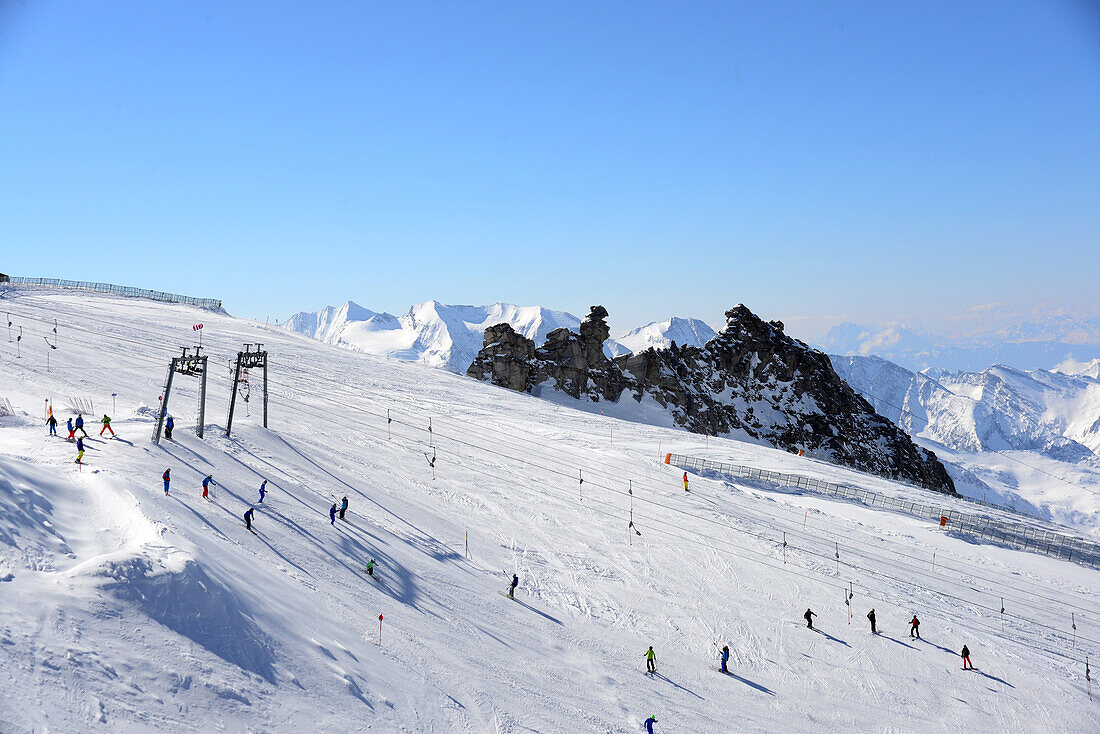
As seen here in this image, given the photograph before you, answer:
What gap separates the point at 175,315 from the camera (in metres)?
79.2

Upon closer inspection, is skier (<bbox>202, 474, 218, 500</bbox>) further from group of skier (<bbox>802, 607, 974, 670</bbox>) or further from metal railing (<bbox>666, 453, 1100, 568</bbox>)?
metal railing (<bbox>666, 453, 1100, 568</bbox>)

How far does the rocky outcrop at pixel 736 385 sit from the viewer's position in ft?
317

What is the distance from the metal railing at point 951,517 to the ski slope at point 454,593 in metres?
2.03

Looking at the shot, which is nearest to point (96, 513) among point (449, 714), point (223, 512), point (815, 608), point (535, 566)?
point (223, 512)

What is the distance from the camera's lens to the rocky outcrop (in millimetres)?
96750

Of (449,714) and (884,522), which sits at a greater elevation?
(884,522)

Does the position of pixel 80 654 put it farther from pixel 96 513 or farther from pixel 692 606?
pixel 692 606

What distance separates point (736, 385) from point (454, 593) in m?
91.3

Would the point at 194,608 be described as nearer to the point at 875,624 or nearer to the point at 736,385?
the point at 875,624

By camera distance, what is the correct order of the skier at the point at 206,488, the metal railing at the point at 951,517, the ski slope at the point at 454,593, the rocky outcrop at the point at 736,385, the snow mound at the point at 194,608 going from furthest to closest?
the rocky outcrop at the point at 736,385, the metal railing at the point at 951,517, the skier at the point at 206,488, the snow mound at the point at 194,608, the ski slope at the point at 454,593

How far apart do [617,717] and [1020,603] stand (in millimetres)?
26654

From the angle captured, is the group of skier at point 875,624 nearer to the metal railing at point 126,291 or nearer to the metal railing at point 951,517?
the metal railing at point 951,517

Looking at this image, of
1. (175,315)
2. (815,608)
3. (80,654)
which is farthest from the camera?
(175,315)

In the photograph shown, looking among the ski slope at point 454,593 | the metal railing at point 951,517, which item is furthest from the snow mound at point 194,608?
Answer: the metal railing at point 951,517
